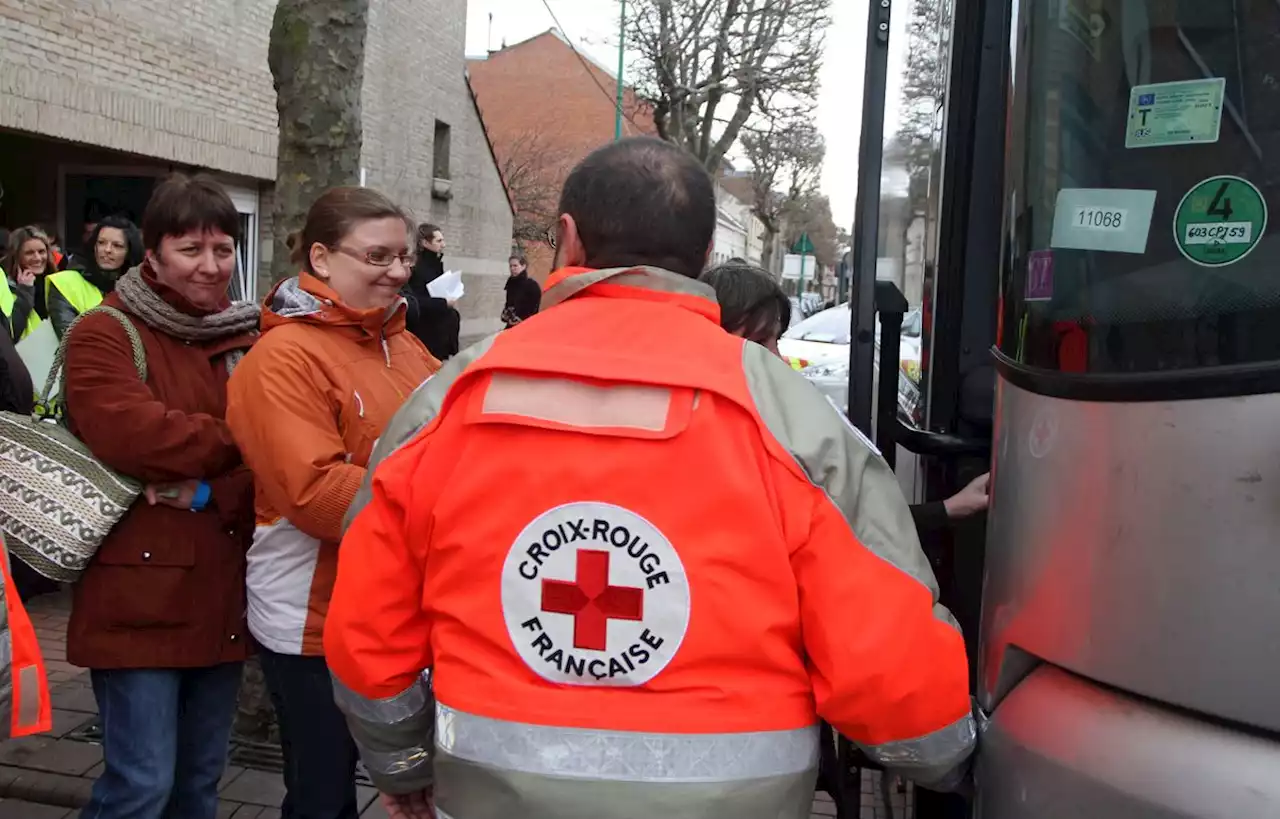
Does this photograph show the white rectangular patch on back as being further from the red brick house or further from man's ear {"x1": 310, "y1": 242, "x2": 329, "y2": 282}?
the red brick house

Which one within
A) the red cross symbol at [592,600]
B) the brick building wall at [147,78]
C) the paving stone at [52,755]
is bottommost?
the paving stone at [52,755]

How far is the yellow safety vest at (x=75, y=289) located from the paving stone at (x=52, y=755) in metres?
2.09

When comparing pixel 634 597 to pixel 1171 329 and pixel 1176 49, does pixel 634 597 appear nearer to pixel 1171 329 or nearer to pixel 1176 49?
pixel 1171 329

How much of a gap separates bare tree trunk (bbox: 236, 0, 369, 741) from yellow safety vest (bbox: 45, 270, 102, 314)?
62.0 inches

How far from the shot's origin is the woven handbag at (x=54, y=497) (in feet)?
8.23

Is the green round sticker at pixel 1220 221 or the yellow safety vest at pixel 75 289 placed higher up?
the green round sticker at pixel 1220 221

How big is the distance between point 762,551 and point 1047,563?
0.41 m

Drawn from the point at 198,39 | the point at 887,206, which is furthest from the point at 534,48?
the point at 887,206

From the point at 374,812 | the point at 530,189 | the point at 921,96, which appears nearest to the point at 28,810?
the point at 374,812

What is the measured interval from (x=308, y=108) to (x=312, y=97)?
4 centimetres

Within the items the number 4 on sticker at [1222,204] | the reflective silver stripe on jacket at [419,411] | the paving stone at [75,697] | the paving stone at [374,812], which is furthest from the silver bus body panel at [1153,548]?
→ the paving stone at [75,697]

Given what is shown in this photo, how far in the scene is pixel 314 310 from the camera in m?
2.55

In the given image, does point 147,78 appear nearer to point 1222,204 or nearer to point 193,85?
point 193,85

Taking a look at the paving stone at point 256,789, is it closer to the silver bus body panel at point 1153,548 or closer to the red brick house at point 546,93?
the silver bus body panel at point 1153,548
